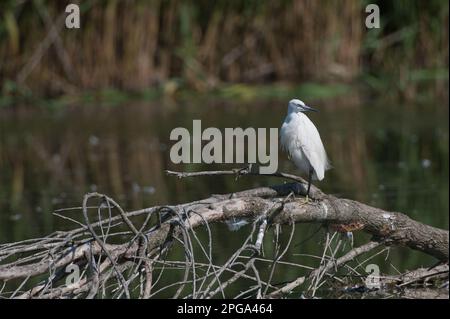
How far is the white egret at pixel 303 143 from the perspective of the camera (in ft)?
16.4

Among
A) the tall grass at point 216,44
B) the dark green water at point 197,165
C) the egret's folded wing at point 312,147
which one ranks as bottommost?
the dark green water at point 197,165

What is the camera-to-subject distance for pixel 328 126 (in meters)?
10.9

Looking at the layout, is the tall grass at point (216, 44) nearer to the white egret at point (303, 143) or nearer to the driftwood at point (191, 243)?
the white egret at point (303, 143)

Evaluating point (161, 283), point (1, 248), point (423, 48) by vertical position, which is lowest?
point (161, 283)

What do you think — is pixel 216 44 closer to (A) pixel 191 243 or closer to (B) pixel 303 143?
(B) pixel 303 143

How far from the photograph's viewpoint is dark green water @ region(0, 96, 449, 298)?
281 inches

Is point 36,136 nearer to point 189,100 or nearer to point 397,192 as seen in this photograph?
point 189,100

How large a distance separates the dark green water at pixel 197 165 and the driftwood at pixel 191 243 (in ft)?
2.74

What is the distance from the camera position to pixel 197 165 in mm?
9414

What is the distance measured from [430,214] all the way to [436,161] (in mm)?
2155

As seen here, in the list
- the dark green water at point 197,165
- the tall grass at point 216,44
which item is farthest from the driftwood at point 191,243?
the tall grass at point 216,44

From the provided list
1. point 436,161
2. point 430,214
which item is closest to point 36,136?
point 436,161

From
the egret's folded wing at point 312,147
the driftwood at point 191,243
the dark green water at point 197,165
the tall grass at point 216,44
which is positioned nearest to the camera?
the driftwood at point 191,243

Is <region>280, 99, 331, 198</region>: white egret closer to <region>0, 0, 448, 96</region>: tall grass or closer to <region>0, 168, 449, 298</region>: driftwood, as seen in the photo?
<region>0, 168, 449, 298</region>: driftwood
